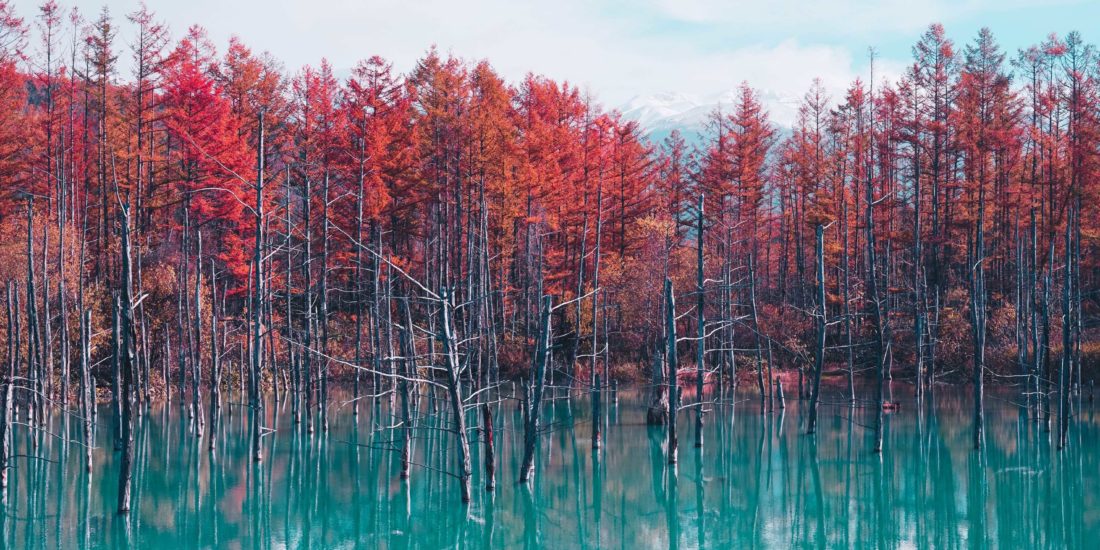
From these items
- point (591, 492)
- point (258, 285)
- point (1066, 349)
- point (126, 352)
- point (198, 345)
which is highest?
point (258, 285)

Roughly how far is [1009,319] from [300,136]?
29677mm


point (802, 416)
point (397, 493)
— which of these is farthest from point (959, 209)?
point (397, 493)

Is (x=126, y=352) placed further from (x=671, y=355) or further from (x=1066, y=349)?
(x=1066, y=349)

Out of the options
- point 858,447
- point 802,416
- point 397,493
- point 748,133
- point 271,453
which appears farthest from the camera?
point 748,133

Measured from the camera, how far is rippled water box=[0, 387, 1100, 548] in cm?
1533

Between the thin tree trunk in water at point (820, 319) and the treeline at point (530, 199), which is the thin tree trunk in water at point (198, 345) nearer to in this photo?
the treeline at point (530, 199)

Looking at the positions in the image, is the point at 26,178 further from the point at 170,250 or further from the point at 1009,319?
the point at 1009,319

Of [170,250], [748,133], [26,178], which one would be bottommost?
[170,250]

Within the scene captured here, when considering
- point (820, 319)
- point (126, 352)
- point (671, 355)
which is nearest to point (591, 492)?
point (671, 355)

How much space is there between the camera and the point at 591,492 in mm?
18938

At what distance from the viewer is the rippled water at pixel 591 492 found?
603 inches

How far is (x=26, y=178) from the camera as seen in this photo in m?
35.6

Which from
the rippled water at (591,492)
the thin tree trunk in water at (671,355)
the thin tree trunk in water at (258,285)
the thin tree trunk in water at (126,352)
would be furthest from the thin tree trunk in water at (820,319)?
the thin tree trunk in water at (126,352)

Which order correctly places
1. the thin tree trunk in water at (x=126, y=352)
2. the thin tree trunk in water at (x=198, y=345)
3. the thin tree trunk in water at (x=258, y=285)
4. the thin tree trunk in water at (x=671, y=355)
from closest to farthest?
the thin tree trunk in water at (x=126, y=352)
the thin tree trunk in water at (x=258, y=285)
the thin tree trunk in water at (x=671, y=355)
the thin tree trunk in water at (x=198, y=345)
